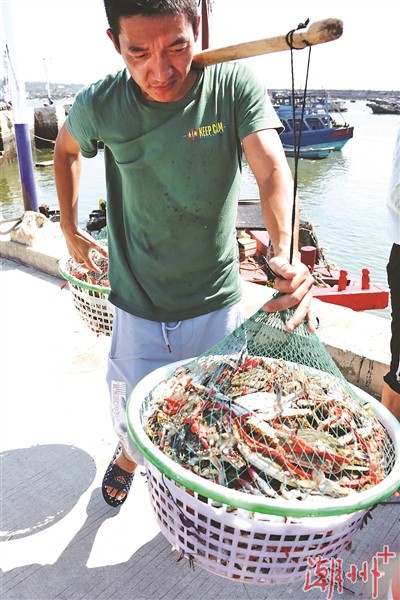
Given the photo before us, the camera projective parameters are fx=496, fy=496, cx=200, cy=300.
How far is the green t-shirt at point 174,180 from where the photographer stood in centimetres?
217

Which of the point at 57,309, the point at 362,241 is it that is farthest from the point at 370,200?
the point at 57,309

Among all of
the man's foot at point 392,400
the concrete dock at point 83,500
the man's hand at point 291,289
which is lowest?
the concrete dock at point 83,500

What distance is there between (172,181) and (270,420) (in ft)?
3.67

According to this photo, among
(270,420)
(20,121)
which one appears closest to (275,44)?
(270,420)

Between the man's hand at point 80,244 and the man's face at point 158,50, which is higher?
the man's face at point 158,50

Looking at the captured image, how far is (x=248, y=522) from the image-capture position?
5.13ft

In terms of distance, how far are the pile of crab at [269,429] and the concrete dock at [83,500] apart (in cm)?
89

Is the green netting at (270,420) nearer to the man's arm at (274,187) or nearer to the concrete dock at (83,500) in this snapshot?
the man's arm at (274,187)

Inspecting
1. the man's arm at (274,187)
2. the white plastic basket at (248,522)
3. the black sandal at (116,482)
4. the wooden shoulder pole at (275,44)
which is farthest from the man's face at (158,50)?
the black sandal at (116,482)

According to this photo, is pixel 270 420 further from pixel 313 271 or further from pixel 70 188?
pixel 313 271

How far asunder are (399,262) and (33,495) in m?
2.53

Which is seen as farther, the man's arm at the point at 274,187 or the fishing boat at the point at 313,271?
the fishing boat at the point at 313,271

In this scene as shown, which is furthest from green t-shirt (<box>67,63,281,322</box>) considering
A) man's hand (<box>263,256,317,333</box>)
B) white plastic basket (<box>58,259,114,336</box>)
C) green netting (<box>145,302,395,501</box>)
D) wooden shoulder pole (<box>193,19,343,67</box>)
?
white plastic basket (<box>58,259,114,336</box>)

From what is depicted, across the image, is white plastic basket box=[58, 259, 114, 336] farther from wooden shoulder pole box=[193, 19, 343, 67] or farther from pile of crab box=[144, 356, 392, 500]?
wooden shoulder pole box=[193, 19, 343, 67]
